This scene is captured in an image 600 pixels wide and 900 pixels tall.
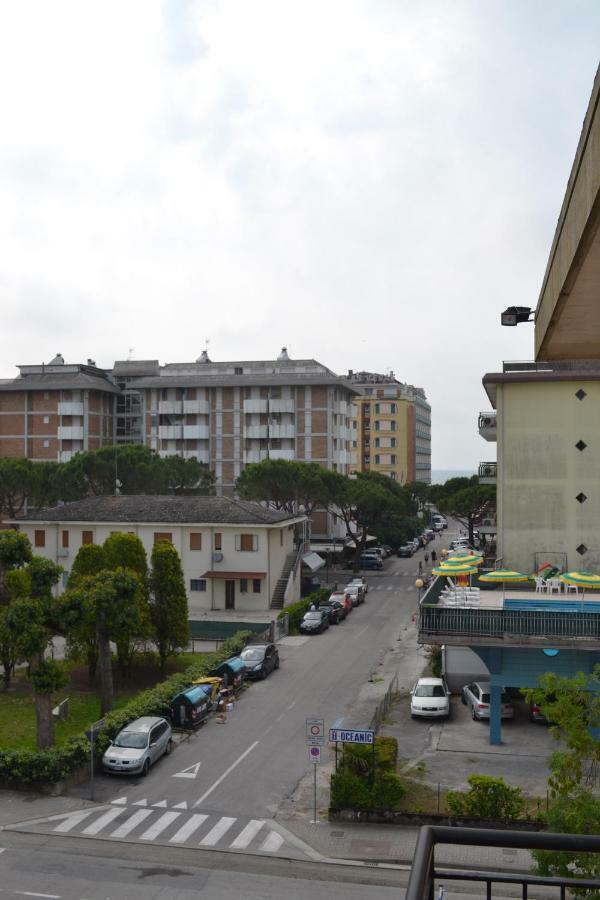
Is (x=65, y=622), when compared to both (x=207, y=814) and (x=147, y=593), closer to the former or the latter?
(x=207, y=814)

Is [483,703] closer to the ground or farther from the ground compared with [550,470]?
closer to the ground

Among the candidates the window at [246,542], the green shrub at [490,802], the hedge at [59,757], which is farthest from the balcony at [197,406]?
the green shrub at [490,802]

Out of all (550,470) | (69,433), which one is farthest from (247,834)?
(69,433)

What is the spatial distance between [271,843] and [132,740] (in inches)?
250

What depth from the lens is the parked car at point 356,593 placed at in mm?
53500

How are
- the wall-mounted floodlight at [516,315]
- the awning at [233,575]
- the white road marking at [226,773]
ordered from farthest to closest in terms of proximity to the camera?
the awning at [233,575], the white road marking at [226,773], the wall-mounted floodlight at [516,315]

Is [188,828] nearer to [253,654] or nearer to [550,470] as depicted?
[253,654]

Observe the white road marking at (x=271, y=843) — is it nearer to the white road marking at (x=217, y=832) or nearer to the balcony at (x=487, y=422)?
the white road marking at (x=217, y=832)

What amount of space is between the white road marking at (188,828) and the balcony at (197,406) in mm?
66130

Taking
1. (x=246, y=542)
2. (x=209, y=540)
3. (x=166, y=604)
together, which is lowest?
(x=166, y=604)

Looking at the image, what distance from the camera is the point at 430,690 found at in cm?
2911

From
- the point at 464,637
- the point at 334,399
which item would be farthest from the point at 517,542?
the point at 334,399

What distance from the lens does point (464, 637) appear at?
82.7 feet

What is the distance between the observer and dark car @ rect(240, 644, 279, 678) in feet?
112
